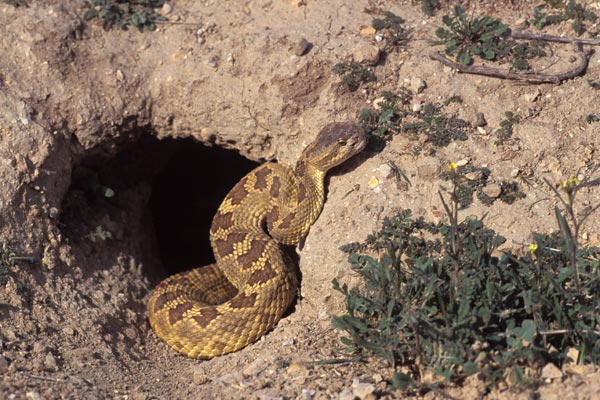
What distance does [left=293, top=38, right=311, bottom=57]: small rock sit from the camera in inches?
280

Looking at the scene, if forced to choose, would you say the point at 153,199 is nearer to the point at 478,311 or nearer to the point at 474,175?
the point at 474,175

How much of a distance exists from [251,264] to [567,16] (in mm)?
3884

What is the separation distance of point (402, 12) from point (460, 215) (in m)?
2.38

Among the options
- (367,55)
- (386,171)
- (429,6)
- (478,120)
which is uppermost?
(429,6)

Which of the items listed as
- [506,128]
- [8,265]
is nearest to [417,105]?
[506,128]

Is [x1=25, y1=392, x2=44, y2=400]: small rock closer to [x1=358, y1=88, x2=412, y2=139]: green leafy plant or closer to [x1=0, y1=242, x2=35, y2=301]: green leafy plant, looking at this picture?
[x1=0, y1=242, x2=35, y2=301]: green leafy plant

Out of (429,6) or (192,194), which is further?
(192,194)

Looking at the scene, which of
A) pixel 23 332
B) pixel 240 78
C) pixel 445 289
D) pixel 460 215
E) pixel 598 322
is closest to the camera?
pixel 598 322

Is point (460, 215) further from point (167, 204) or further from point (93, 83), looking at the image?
point (167, 204)

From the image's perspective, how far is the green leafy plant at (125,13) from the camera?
7.58 m

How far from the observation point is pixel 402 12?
751 cm

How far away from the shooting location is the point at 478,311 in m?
4.86

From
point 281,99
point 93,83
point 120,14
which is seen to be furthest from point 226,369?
point 120,14

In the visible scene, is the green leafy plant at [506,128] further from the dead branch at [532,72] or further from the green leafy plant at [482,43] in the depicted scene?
the green leafy plant at [482,43]
